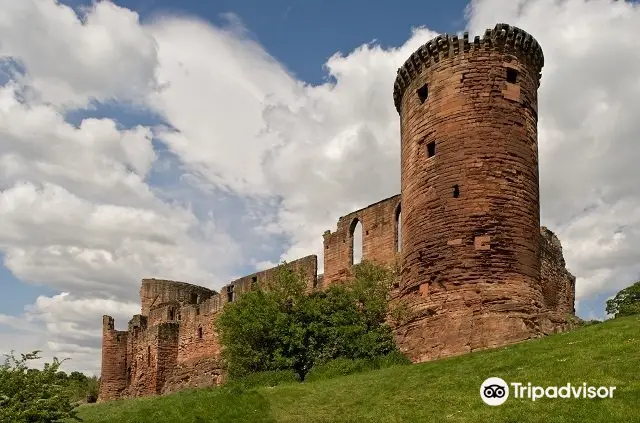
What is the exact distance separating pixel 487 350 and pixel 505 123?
697 centimetres

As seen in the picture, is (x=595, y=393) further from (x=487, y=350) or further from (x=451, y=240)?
(x=451, y=240)

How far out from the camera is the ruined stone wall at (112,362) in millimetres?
43062

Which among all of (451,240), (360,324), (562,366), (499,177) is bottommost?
(562,366)

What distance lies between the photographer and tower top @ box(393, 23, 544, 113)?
67.5 feet

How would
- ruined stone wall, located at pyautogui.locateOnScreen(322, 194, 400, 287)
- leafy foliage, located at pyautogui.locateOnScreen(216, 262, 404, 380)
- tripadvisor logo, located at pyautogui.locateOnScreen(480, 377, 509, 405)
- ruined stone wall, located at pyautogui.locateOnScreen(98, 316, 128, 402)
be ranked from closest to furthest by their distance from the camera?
tripadvisor logo, located at pyautogui.locateOnScreen(480, 377, 509, 405)
leafy foliage, located at pyautogui.locateOnScreen(216, 262, 404, 380)
ruined stone wall, located at pyautogui.locateOnScreen(322, 194, 400, 287)
ruined stone wall, located at pyautogui.locateOnScreen(98, 316, 128, 402)

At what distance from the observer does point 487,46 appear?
20.6 metres

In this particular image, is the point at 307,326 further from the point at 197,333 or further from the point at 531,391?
the point at 197,333

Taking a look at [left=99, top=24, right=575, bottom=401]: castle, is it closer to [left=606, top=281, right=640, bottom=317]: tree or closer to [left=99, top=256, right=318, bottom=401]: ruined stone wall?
[left=99, top=256, right=318, bottom=401]: ruined stone wall

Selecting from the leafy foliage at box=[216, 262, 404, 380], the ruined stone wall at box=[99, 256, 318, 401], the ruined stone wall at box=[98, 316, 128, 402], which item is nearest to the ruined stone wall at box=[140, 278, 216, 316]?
the ruined stone wall at box=[99, 256, 318, 401]

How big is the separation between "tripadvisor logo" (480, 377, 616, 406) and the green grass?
148mm

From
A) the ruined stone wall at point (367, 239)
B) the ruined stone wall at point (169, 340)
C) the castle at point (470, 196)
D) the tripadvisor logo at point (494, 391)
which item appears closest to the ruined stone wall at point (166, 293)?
the ruined stone wall at point (169, 340)

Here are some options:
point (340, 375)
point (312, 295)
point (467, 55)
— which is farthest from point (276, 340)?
point (467, 55)

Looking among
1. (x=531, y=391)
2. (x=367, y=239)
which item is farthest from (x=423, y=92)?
(x=531, y=391)

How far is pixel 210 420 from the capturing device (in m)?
14.6
